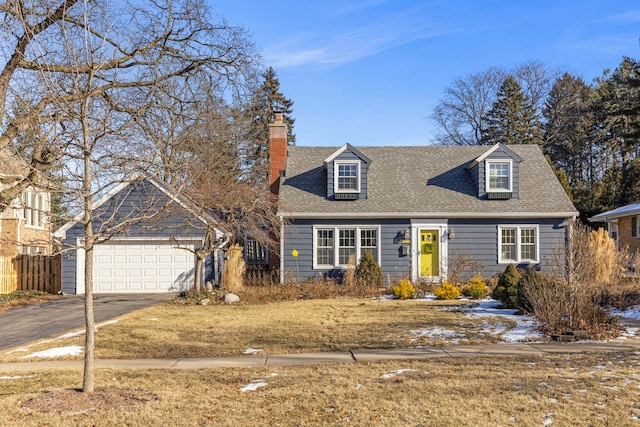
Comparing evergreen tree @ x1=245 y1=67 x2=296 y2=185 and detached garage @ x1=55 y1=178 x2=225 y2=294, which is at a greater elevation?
evergreen tree @ x1=245 y1=67 x2=296 y2=185

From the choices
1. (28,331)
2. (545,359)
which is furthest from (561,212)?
(28,331)

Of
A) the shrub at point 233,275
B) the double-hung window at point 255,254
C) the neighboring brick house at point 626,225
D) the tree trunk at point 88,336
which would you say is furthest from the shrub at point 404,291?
the neighboring brick house at point 626,225

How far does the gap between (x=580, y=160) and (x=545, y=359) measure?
41902mm

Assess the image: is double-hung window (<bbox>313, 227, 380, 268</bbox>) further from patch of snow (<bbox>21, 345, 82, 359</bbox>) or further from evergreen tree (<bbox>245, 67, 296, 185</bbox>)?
evergreen tree (<bbox>245, 67, 296, 185</bbox>)

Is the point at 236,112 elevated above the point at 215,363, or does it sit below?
above

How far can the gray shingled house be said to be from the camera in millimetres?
22359

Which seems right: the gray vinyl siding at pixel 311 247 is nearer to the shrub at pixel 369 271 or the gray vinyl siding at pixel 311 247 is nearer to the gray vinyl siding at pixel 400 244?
the gray vinyl siding at pixel 400 244

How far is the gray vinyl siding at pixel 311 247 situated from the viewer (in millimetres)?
22391

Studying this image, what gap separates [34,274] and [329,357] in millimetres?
17799

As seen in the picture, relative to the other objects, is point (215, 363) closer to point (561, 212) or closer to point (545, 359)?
point (545, 359)

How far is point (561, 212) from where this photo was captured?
872 inches

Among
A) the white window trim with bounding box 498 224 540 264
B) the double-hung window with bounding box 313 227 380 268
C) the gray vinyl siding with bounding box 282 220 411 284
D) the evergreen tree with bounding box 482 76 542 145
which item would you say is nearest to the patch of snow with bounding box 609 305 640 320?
the white window trim with bounding box 498 224 540 264

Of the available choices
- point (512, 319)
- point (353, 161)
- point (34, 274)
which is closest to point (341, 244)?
point (353, 161)

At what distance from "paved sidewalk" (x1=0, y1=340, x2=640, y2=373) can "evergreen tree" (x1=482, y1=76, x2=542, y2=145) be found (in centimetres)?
3656
